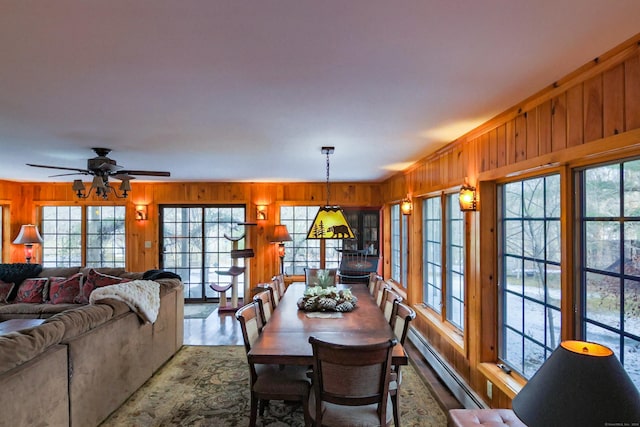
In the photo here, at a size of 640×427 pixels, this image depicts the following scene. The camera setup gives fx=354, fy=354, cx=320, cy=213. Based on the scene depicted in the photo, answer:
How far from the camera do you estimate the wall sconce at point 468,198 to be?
2.99 m

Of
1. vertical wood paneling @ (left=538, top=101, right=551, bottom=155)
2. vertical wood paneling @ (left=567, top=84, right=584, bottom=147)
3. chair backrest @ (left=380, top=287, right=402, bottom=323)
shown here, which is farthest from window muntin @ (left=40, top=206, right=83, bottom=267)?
vertical wood paneling @ (left=567, top=84, right=584, bottom=147)

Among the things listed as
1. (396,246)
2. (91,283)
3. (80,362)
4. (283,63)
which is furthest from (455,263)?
(91,283)

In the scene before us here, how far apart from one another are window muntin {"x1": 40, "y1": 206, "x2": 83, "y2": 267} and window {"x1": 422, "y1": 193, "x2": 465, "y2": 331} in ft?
22.1

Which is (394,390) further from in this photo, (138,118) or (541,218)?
(138,118)

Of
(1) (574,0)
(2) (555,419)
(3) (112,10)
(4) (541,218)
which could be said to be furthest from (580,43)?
(3) (112,10)

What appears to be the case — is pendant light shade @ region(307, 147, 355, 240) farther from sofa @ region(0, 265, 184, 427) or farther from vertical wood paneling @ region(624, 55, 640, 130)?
vertical wood paneling @ region(624, 55, 640, 130)

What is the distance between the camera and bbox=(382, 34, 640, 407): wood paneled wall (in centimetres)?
162

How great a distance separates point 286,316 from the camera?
324 centimetres

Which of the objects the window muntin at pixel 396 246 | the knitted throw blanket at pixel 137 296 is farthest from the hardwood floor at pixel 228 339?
the window muntin at pixel 396 246

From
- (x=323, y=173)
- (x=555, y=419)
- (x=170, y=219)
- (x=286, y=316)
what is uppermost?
(x=323, y=173)

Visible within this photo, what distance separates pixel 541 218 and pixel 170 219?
21.6ft

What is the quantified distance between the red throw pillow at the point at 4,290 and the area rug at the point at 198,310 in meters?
2.44

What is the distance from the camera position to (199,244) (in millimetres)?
7184

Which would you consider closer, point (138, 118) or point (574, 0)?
point (574, 0)
